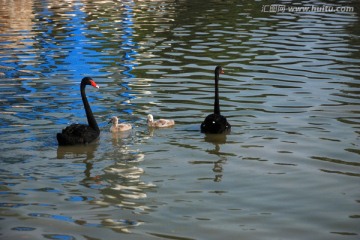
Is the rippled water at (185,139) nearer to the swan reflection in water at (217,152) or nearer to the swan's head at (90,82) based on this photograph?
the swan reflection in water at (217,152)

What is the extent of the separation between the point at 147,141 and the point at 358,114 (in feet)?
12.4

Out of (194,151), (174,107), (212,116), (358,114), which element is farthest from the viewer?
(174,107)

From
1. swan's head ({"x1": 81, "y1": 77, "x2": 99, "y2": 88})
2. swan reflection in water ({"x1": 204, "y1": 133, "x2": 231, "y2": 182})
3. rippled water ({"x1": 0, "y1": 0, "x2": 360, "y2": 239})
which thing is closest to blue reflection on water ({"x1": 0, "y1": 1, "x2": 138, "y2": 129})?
rippled water ({"x1": 0, "y1": 0, "x2": 360, "y2": 239})

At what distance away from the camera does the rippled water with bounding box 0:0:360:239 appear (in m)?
8.65

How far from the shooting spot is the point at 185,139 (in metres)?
12.2

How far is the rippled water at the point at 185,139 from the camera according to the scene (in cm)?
865

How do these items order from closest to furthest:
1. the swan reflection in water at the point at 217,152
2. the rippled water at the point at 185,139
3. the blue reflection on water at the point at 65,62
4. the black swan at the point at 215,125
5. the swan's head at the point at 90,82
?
the rippled water at the point at 185,139, the swan reflection in water at the point at 217,152, the black swan at the point at 215,125, the swan's head at the point at 90,82, the blue reflection on water at the point at 65,62

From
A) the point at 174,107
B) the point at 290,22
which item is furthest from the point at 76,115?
the point at 290,22

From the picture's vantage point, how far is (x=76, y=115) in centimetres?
1404

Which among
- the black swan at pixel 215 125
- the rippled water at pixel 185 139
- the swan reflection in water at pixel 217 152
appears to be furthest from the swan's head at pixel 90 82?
the swan reflection in water at pixel 217 152

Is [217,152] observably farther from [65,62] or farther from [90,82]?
[65,62]

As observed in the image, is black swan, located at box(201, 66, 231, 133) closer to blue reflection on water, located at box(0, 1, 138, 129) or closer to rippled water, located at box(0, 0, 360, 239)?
rippled water, located at box(0, 0, 360, 239)

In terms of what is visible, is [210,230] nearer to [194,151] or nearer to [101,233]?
[101,233]

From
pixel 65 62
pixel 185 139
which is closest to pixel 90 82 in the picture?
pixel 185 139
